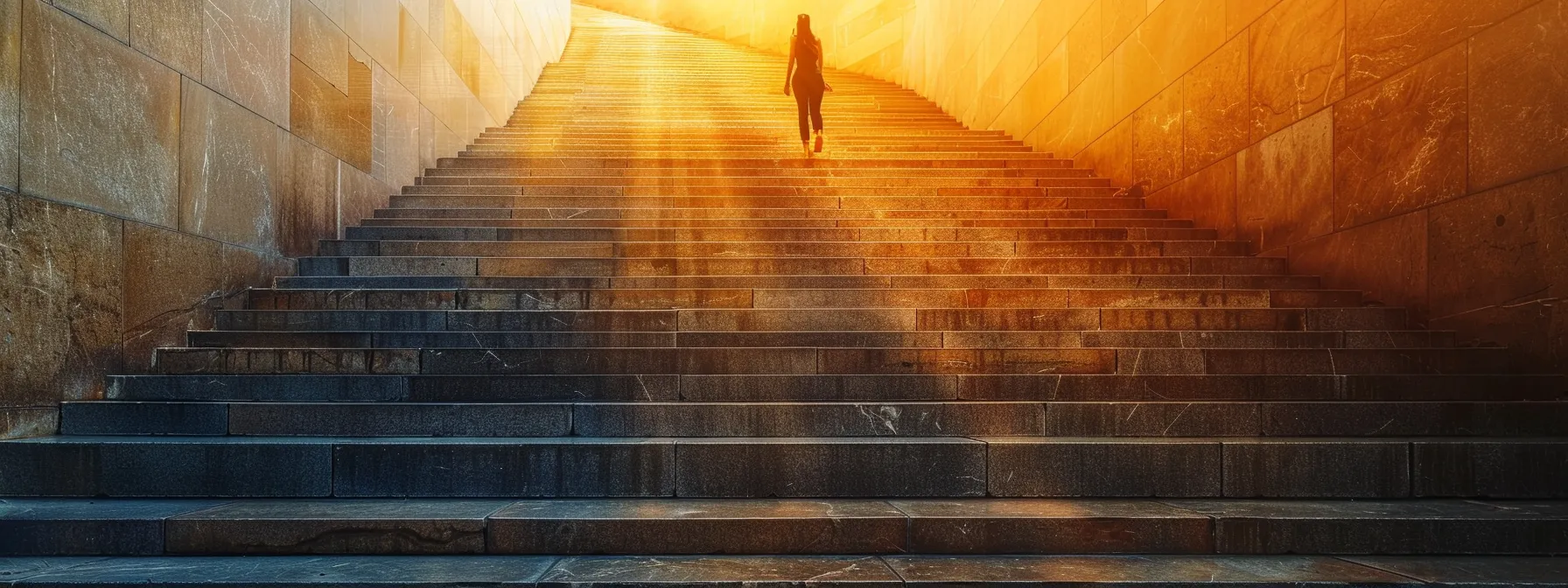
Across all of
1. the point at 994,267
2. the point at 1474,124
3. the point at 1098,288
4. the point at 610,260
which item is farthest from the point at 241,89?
the point at 1474,124

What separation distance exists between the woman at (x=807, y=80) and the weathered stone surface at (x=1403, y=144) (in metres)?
5.48

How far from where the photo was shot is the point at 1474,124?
18.6 ft

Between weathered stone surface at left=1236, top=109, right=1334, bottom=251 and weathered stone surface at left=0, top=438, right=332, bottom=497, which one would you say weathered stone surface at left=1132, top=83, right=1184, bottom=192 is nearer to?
weathered stone surface at left=1236, top=109, right=1334, bottom=251

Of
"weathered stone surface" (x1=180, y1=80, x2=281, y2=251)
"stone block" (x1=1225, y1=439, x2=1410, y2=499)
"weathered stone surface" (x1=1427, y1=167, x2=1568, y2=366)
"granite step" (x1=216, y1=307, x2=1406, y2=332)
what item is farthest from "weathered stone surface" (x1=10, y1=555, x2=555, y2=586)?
"weathered stone surface" (x1=1427, y1=167, x2=1568, y2=366)

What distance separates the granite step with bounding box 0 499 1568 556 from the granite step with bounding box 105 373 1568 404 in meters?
1.28

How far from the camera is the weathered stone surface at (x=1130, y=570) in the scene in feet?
11.5

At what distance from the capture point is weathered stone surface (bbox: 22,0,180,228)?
4.83 m

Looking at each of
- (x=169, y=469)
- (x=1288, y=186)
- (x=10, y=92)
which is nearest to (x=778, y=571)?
(x=169, y=469)

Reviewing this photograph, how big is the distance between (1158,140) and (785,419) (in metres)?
6.38

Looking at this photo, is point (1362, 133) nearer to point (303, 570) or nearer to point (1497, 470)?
point (1497, 470)

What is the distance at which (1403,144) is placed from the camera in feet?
20.5

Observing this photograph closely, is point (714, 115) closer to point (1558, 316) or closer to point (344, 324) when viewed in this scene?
point (344, 324)

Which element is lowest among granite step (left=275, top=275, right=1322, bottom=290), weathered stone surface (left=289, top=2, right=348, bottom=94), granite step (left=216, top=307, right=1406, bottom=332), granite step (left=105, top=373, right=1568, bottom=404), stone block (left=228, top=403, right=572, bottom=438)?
stone block (left=228, top=403, right=572, bottom=438)

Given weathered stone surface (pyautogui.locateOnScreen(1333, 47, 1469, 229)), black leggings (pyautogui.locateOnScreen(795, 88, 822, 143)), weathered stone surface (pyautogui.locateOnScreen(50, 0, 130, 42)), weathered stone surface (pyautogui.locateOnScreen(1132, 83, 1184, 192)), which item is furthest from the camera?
black leggings (pyautogui.locateOnScreen(795, 88, 822, 143))
